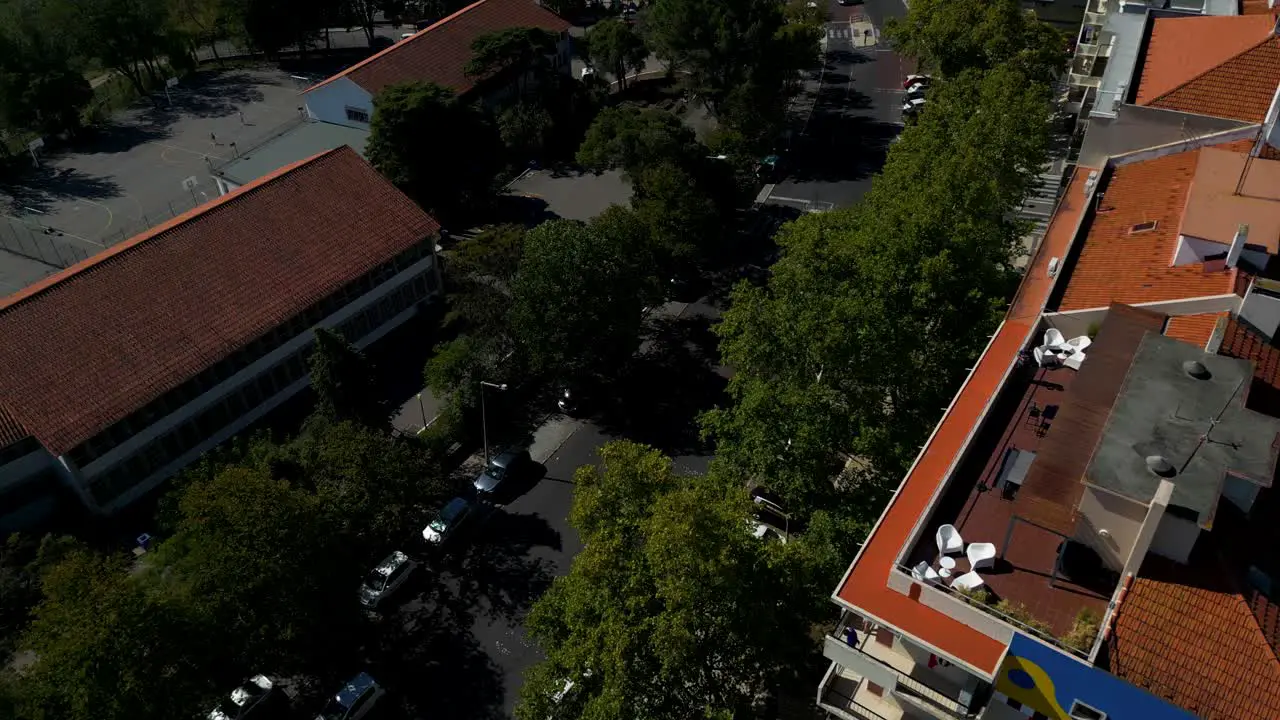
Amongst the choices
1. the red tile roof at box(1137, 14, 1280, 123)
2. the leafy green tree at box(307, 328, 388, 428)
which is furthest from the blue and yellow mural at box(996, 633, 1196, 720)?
the red tile roof at box(1137, 14, 1280, 123)

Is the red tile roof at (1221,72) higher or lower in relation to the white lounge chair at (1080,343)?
higher

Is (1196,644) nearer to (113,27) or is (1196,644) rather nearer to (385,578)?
(385,578)

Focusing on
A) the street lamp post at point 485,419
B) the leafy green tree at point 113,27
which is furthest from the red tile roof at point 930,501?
the leafy green tree at point 113,27

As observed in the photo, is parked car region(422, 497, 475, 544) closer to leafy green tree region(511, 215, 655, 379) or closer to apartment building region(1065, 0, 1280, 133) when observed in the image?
leafy green tree region(511, 215, 655, 379)

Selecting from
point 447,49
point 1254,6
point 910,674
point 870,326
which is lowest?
point 910,674

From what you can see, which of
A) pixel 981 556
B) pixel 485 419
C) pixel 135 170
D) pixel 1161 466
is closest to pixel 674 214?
pixel 485 419

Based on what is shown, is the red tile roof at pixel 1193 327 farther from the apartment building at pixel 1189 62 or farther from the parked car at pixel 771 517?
the apartment building at pixel 1189 62
